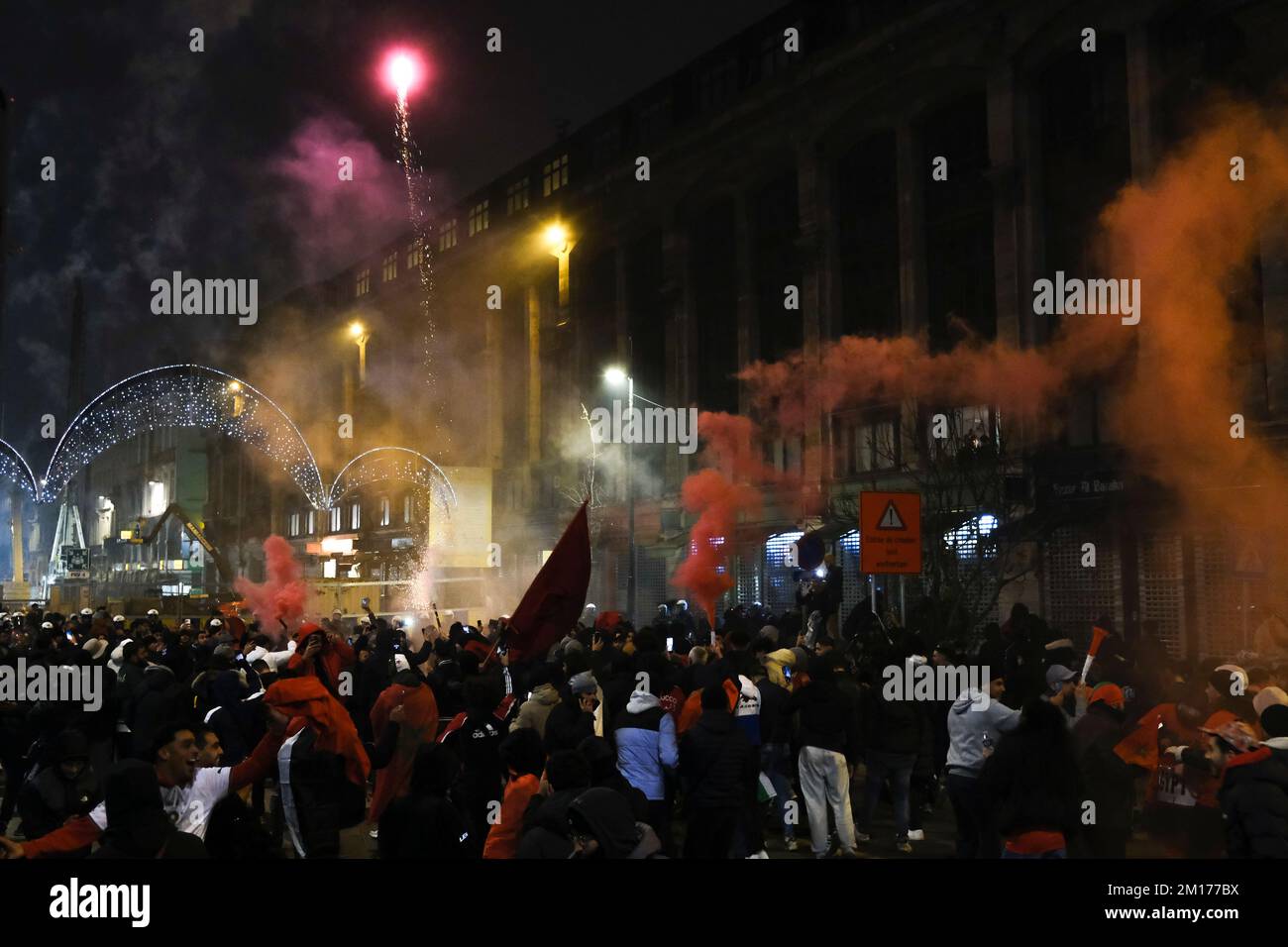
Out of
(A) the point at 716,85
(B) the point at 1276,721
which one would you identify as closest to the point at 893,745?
(B) the point at 1276,721

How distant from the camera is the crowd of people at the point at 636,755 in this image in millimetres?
6023

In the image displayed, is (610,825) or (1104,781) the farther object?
(1104,781)

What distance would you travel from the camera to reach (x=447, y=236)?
5931 centimetres

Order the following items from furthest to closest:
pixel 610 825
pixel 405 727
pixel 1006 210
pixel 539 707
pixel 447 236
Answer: pixel 447 236 < pixel 1006 210 < pixel 405 727 < pixel 539 707 < pixel 610 825

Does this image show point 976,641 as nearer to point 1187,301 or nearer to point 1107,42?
point 1187,301

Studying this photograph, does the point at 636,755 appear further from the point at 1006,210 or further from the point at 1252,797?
the point at 1006,210

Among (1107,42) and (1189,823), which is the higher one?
(1107,42)

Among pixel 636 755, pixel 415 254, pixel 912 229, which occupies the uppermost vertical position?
pixel 415 254

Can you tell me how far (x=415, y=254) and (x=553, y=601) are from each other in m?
52.4

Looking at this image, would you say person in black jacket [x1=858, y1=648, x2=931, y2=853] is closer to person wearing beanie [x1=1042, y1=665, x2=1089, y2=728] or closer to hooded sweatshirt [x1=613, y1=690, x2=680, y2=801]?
person wearing beanie [x1=1042, y1=665, x2=1089, y2=728]
